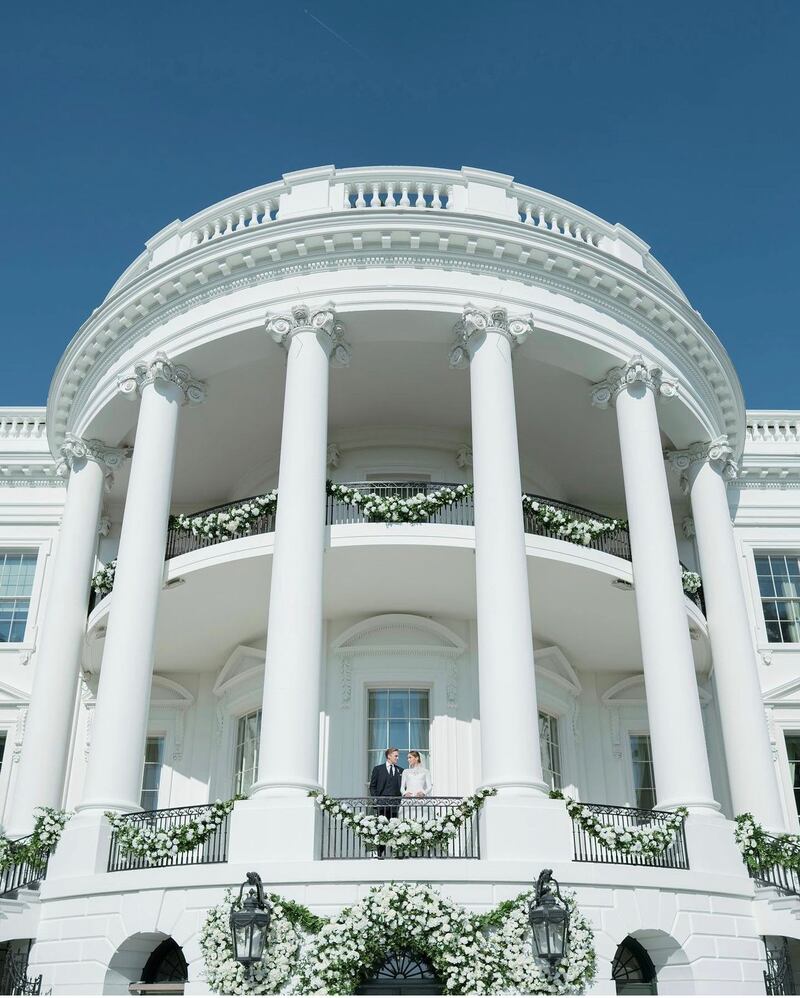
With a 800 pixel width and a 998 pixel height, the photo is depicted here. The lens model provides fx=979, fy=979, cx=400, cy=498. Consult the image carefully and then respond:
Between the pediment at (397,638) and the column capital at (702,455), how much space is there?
6.06m

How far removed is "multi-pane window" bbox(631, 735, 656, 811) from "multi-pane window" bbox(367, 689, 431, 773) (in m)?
5.37

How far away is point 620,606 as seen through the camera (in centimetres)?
1911

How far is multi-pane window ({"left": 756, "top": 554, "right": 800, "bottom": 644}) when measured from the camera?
22.9m

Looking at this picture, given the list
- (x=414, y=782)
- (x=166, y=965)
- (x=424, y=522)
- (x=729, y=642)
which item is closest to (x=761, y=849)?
(x=729, y=642)

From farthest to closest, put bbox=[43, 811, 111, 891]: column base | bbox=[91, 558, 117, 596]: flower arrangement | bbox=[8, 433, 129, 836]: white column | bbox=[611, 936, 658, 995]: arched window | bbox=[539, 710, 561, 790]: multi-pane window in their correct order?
bbox=[539, 710, 561, 790]: multi-pane window → bbox=[91, 558, 117, 596]: flower arrangement → bbox=[8, 433, 129, 836]: white column → bbox=[611, 936, 658, 995]: arched window → bbox=[43, 811, 111, 891]: column base

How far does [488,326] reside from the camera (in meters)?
17.3

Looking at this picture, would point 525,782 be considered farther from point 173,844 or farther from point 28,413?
point 28,413

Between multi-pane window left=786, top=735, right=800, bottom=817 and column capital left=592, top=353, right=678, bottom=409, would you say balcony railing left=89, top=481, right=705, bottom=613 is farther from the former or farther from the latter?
multi-pane window left=786, top=735, right=800, bottom=817

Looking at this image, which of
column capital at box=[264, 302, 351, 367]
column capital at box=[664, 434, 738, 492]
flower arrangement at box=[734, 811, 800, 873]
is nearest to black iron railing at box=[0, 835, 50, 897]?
column capital at box=[264, 302, 351, 367]

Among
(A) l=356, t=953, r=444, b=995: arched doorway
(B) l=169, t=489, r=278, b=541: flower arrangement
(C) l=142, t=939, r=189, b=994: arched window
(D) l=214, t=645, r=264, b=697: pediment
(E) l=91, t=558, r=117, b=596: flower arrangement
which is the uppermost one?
(B) l=169, t=489, r=278, b=541: flower arrangement

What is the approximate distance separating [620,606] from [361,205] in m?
9.15

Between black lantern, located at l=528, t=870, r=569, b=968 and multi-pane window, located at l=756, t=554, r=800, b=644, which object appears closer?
black lantern, located at l=528, t=870, r=569, b=968

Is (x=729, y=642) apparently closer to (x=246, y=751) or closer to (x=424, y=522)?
(x=424, y=522)

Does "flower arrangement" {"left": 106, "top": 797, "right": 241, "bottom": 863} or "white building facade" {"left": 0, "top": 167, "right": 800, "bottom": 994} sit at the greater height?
"white building facade" {"left": 0, "top": 167, "right": 800, "bottom": 994}
